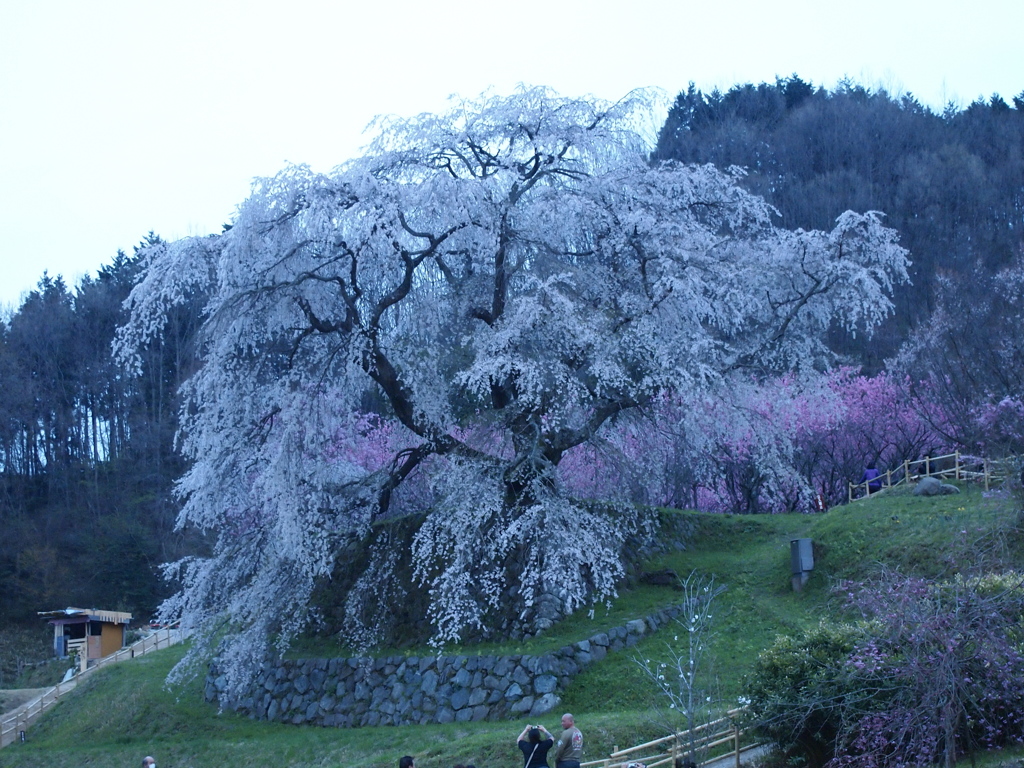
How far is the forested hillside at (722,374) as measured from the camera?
18.8m

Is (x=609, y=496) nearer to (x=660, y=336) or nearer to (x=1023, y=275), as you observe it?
(x=660, y=336)

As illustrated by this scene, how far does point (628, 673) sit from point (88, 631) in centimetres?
2589

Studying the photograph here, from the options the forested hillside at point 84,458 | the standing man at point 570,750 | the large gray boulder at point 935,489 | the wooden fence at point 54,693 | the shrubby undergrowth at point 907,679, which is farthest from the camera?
the forested hillside at point 84,458

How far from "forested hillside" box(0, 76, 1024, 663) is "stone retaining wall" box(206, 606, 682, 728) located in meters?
3.18

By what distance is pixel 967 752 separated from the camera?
9.45 meters

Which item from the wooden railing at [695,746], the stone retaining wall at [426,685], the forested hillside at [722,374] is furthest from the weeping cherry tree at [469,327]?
the wooden railing at [695,746]

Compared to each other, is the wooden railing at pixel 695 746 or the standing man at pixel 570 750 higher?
the standing man at pixel 570 750

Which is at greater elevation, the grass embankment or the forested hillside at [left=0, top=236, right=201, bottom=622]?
the forested hillside at [left=0, top=236, right=201, bottom=622]

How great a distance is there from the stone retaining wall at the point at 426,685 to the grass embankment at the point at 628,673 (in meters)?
0.31

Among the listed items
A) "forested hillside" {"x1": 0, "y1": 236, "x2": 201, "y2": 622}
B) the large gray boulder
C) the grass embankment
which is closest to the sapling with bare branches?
the grass embankment

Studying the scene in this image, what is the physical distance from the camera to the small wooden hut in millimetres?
34688

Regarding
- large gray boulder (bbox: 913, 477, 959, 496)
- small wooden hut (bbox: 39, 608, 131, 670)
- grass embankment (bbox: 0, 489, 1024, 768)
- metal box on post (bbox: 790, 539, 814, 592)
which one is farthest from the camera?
small wooden hut (bbox: 39, 608, 131, 670)

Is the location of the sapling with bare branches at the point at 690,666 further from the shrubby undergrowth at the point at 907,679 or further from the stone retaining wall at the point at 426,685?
the stone retaining wall at the point at 426,685

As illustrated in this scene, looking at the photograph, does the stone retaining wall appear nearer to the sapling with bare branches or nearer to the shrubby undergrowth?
the sapling with bare branches
